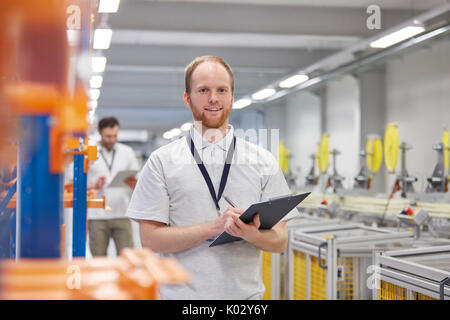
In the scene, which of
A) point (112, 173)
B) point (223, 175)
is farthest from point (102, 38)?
point (112, 173)

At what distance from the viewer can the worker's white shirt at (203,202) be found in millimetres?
1440

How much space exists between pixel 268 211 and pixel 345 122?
8.11 metres

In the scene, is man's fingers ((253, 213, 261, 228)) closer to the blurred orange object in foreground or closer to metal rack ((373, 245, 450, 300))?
the blurred orange object in foreground

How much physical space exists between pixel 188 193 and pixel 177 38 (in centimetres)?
638

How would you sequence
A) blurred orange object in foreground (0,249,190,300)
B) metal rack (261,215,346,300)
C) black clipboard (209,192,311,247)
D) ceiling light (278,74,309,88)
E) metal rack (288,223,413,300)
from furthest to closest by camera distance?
ceiling light (278,74,309,88) < metal rack (261,215,346,300) < metal rack (288,223,413,300) < black clipboard (209,192,311,247) < blurred orange object in foreground (0,249,190,300)

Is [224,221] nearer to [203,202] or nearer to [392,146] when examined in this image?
[203,202]

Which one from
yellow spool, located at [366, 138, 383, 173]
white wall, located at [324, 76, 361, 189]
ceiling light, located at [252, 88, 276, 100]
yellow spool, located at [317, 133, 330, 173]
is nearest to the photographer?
ceiling light, located at [252, 88, 276, 100]

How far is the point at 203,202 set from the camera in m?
1.46

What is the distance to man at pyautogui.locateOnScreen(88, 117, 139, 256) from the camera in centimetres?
426

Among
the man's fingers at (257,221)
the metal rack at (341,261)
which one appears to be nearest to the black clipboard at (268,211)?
the man's fingers at (257,221)

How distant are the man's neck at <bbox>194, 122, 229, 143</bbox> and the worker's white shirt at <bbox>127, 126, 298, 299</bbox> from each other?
13mm

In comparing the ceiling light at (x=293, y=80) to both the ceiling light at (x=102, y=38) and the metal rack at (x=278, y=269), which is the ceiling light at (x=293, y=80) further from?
the ceiling light at (x=102, y=38)

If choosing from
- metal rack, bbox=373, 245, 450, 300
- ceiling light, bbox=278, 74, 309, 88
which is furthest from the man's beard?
ceiling light, bbox=278, 74, 309, 88
